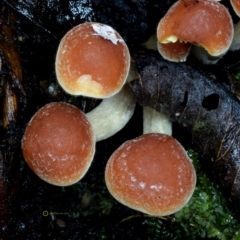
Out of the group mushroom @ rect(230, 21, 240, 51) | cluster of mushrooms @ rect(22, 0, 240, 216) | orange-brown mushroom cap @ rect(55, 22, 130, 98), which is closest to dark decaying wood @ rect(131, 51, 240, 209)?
cluster of mushrooms @ rect(22, 0, 240, 216)

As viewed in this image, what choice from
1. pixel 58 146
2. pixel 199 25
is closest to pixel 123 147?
pixel 58 146

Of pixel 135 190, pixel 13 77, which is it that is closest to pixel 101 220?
pixel 135 190

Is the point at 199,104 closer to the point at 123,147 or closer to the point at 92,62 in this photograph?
the point at 123,147

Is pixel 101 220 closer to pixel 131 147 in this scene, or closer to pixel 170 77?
pixel 131 147

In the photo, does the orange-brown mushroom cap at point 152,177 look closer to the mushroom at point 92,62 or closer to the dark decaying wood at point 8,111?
the mushroom at point 92,62

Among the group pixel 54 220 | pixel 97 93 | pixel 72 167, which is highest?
pixel 97 93

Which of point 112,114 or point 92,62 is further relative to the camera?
point 112,114
